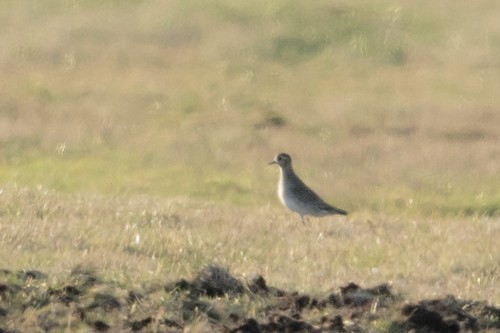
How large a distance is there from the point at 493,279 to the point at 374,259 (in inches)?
52.7

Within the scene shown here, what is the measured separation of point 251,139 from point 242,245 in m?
11.4

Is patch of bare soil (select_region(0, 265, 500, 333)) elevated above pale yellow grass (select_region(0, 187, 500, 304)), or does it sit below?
above

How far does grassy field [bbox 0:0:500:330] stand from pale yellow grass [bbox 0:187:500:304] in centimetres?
4

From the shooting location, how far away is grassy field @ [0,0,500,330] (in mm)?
13445

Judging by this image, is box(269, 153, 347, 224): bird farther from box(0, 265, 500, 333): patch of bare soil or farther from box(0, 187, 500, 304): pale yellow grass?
box(0, 265, 500, 333): patch of bare soil

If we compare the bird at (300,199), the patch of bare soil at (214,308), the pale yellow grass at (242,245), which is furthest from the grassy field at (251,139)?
the patch of bare soil at (214,308)

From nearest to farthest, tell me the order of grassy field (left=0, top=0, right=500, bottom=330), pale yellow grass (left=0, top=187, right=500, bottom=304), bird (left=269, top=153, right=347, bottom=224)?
1. pale yellow grass (left=0, top=187, right=500, bottom=304)
2. grassy field (left=0, top=0, right=500, bottom=330)
3. bird (left=269, top=153, right=347, bottom=224)

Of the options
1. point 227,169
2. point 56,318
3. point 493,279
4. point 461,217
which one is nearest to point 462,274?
point 493,279

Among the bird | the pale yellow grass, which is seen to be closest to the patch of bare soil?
the pale yellow grass

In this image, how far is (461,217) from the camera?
19625 millimetres

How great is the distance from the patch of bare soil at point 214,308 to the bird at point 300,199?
6055 millimetres

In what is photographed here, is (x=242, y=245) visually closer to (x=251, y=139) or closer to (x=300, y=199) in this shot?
(x=300, y=199)

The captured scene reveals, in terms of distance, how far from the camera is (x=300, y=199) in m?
17.7

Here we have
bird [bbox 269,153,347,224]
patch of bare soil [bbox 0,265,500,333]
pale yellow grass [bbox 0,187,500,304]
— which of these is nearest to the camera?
patch of bare soil [bbox 0,265,500,333]
